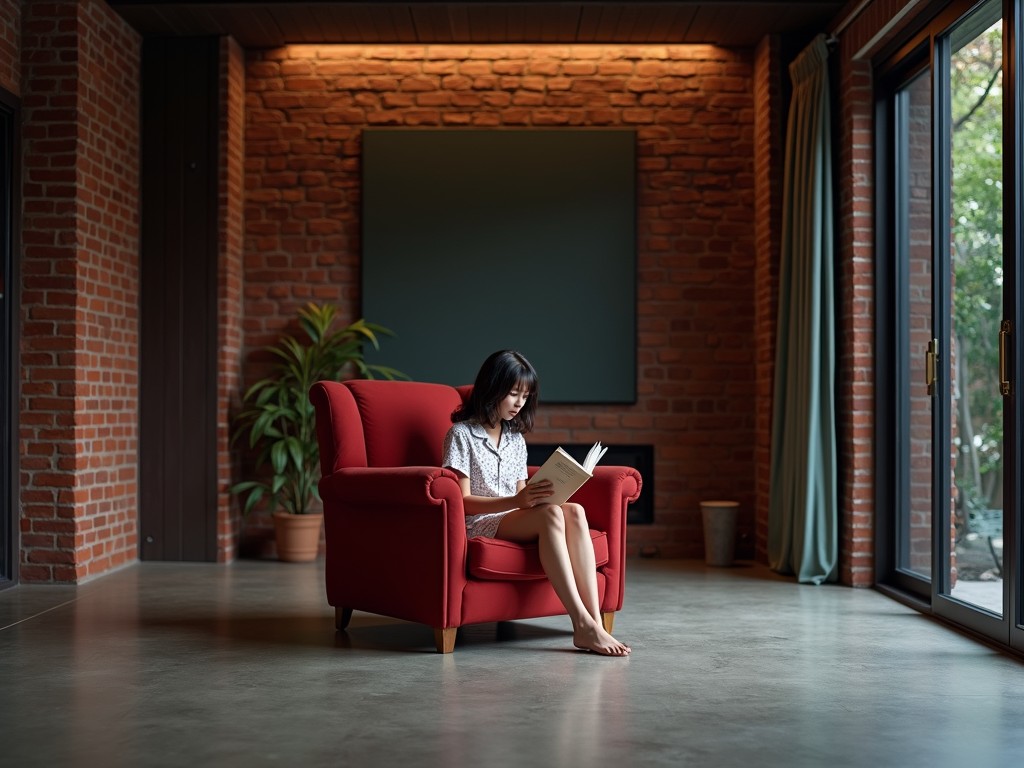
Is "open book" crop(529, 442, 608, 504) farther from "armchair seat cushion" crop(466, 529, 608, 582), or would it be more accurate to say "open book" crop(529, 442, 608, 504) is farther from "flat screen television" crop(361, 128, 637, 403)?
"flat screen television" crop(361, 128, 637, 403)

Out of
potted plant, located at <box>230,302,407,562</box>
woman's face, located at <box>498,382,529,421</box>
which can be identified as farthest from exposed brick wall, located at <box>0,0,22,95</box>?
woman's face, located at <box>498,382,529,421</box>

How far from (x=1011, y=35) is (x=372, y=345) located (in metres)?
3.67

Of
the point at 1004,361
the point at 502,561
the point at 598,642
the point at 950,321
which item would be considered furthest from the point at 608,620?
the point at 950,321

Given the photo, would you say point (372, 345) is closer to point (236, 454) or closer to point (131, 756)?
point (236, 454)

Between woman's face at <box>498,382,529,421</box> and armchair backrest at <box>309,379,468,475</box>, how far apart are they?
0.48 meters

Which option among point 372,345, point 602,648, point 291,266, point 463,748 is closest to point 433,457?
point 602,648

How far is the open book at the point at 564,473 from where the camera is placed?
11.8ft

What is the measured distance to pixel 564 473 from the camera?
3643 mm

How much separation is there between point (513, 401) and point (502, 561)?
1.87 ft

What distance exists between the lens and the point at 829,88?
5527 mm

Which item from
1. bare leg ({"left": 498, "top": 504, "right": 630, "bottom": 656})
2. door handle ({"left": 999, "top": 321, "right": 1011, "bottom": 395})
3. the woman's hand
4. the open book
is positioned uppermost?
door handle ({"left": 999, "top": 321, "right": 1011, "bottom": 395})

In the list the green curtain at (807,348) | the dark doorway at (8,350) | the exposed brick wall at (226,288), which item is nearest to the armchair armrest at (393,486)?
the dark doorway at (8,350)

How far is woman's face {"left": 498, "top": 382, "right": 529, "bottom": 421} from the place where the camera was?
12.7 ft

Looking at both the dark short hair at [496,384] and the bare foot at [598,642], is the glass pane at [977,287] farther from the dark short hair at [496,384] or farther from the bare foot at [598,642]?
the dark short hair at [496,384]
